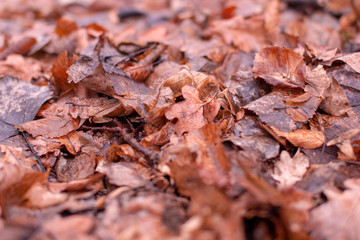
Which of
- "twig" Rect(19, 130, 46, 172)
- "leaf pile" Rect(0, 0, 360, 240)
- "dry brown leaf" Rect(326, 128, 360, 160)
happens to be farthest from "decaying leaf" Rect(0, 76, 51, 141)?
"dry brown leaf" Rect(326, 128, 360, 160)

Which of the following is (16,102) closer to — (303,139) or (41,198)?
(41,198)

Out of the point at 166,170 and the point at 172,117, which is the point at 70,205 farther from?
the point at 172,117

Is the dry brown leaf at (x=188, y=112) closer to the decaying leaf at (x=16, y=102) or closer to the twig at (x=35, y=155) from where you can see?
the twig at (x=35, y=155)

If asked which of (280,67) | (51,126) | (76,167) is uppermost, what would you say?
(280,67)

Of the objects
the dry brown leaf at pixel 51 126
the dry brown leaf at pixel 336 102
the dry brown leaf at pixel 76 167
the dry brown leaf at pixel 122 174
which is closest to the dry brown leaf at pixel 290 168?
the dry brown leaf at pixel 336 102

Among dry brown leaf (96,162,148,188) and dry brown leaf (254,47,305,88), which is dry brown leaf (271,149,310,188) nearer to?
dry brown leaf (254,47,305,88)

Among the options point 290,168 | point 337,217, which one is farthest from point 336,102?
point 337,217

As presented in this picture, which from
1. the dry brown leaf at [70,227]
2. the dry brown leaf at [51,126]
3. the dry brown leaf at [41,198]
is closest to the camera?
the dry brown leaf at [70,227]

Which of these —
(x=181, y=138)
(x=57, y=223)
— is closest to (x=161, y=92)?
(x=181, y=138)
